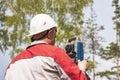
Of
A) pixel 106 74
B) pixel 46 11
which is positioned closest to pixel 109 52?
pixel 106 74

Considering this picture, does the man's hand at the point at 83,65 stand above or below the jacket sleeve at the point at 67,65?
below

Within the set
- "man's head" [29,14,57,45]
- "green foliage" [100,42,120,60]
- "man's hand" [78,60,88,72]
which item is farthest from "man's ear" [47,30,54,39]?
"green foliage" [100,42,120,60]

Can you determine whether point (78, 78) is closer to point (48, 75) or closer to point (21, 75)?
point (48, 75)

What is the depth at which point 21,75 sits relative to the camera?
3.96m

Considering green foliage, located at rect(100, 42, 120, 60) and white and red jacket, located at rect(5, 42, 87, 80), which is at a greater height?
white and red jacket, located at rect(5, 42, 87, 80)

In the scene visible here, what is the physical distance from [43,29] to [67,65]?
1.55 ft

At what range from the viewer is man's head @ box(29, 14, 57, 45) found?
414 centimetres

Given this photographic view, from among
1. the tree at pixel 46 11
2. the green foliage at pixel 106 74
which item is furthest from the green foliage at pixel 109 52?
the tree at pixel 46 11

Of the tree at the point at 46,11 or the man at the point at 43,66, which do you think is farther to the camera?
the tree at the point at 46,11

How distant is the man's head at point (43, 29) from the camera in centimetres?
414

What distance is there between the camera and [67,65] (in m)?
3.94

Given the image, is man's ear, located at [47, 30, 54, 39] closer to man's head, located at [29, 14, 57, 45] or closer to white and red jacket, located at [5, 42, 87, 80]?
man's head, located at [29, 14, 57, 45]

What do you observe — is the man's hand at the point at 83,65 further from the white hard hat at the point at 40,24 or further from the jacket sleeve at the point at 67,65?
the white hard hat at the point at 40,24

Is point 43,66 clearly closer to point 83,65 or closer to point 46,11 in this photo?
point 83,65
